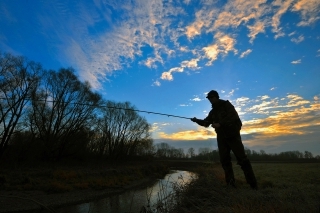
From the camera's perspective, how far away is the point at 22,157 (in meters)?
31.7

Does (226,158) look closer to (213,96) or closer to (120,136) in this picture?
(213,96)

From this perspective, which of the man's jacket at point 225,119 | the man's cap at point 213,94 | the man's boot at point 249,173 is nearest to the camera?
the man's boot at point 249,173

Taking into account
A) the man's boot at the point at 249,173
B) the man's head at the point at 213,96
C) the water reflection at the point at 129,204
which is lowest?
the water reflection at the point at 129,204

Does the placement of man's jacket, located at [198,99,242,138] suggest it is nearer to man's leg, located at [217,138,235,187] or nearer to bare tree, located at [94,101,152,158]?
man's leg, located at [217,138,235,187]

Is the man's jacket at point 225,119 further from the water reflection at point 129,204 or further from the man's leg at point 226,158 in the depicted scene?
the water reflection at point 129,204

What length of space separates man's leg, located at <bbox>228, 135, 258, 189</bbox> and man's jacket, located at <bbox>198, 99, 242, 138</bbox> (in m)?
0.17

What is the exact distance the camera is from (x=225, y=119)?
5.21 meters

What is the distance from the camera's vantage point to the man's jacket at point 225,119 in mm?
5133

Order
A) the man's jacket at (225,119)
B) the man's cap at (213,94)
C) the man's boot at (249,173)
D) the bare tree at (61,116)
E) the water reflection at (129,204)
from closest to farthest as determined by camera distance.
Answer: the man's boot at (249,173), the man's jacket at (225,119), the man's cap at (213,94), the water reflection at (129,204), the bare tree at (61,116)

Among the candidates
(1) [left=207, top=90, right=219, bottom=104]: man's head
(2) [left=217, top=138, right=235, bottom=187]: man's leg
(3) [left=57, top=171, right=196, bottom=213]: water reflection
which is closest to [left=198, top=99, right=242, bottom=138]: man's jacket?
(1) [left=207, top=90, right=219, bottom=104]: man's head

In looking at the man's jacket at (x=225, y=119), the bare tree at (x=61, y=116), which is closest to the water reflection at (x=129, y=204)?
the man's jacket at (x=225, y=119)

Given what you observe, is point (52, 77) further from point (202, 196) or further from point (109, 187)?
point (202, 196)

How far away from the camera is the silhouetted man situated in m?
4.93

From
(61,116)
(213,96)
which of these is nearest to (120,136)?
(61,116)
